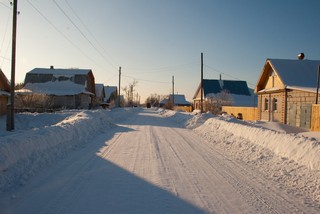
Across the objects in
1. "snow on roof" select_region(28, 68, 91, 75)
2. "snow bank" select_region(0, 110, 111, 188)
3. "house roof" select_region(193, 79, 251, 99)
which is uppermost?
"snow on roof" select_region(28, 68, 91, 75)

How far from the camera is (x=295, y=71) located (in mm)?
30781

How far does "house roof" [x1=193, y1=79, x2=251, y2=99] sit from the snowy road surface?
52.2 meters

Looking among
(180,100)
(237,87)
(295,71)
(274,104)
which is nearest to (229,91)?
(237,87)

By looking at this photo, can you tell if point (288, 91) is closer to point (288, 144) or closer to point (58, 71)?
point (288, 144)

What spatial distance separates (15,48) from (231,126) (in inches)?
477

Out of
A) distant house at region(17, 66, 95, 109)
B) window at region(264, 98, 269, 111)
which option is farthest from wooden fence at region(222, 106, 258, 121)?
distant house at region(17, 66, 95, 109)

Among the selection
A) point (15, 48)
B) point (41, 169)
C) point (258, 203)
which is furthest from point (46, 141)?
point (15, 48)

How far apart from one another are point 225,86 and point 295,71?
3257cm

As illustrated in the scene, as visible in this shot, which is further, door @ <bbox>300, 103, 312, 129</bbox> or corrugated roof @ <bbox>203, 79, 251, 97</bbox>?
corrugated roof @ <bbox>203, 79, 251, 97</bbox>

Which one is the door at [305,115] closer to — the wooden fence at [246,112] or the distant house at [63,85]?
the wooden fence at [246,112]

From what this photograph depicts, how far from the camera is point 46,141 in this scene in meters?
9.79

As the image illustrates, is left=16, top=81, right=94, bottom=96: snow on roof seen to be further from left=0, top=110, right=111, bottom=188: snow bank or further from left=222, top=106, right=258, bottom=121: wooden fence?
left=0, top=110, right=111, bottom=188: snow bank

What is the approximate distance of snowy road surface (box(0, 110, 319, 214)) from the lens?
543cm

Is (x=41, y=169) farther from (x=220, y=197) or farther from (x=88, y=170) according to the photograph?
(x=220, y=197)
